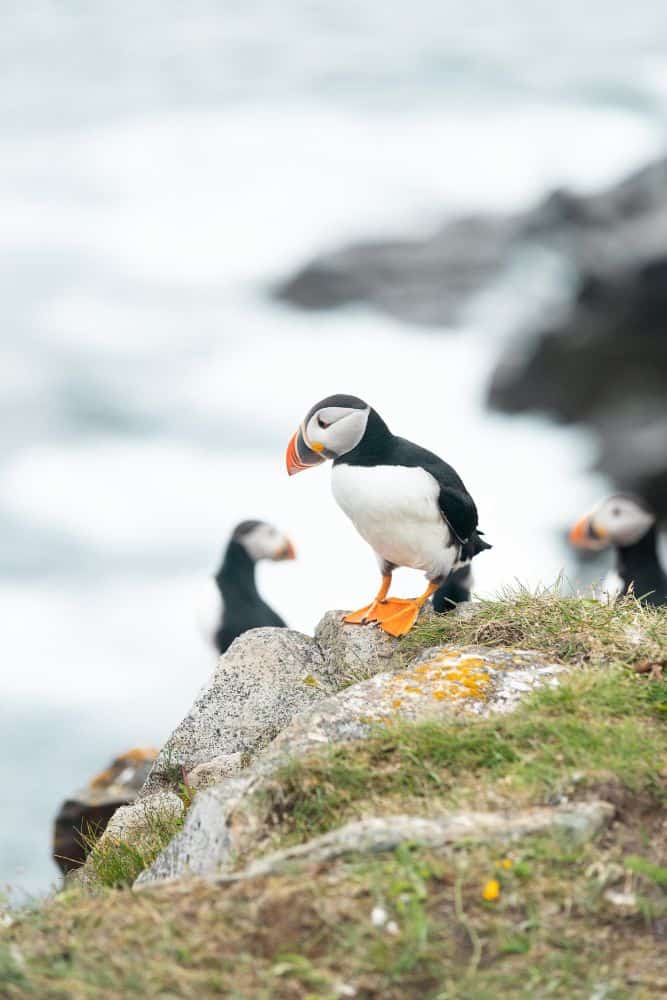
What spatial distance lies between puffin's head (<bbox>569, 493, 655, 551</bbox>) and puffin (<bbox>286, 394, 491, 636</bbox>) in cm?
624

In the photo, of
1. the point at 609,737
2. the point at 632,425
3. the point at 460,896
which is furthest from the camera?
the point at 632,425

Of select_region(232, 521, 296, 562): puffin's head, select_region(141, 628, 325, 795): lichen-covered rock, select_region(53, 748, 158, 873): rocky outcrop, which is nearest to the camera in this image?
select_region(141, 628, 325, 795): lichen-covered rock

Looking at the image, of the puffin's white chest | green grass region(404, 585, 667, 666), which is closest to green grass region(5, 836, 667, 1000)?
green grass region(404, 585, 667, 666)

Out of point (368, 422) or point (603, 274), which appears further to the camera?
point (603, 274)

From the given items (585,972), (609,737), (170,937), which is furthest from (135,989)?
(609,737)

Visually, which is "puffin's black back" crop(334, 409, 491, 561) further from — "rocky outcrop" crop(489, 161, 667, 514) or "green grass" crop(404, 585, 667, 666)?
"rocky outcrop" crop(489, 161, 667, 514)

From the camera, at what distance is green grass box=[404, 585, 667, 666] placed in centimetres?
464

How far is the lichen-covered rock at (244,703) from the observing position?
5.48m

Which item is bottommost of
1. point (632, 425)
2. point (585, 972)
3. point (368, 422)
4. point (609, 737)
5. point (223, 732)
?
point (585, 972)

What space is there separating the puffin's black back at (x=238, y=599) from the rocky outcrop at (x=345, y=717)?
5979 millimetres

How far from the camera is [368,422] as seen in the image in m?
5.42

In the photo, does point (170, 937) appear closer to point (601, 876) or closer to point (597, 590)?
point (601, 876)

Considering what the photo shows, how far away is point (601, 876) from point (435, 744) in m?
0.82

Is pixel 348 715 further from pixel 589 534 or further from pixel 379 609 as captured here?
pixel 589 534
